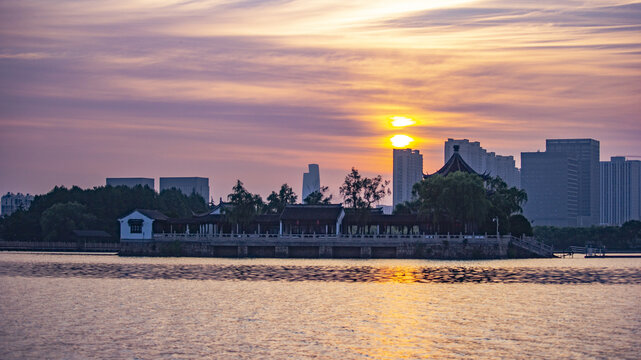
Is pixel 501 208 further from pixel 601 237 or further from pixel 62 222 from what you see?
pixel 62 222

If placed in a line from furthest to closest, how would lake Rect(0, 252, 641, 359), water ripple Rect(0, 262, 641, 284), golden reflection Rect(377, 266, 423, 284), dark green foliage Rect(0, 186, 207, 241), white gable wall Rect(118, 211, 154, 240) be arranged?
dark green foliage Rect(0, 186, 207, 241) < white gable wall Rect(118, 211, 154, 240) < water ripple Rect(0, 262, 641, 284) < golden reflection Rect(377, 266, 423, 284) < lake Rect(0, 252, 641, 359)

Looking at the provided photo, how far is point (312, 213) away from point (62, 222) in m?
54.2

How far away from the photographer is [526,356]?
34.0 m

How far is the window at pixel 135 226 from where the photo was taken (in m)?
131

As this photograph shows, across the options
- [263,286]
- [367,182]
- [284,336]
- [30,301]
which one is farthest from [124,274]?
[367,182]

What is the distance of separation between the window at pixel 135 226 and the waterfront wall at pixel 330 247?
2.97 meters

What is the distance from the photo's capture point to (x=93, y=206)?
559ft

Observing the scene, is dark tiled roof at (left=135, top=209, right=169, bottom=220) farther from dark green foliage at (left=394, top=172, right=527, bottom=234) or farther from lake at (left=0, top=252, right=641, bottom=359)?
lake at (left=0, top=252, right=641, bottom=359)

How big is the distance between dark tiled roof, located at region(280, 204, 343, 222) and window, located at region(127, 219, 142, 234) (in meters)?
22.7

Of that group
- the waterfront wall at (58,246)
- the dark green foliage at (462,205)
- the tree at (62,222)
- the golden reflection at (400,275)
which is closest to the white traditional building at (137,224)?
the waterfront wall at (58,246)

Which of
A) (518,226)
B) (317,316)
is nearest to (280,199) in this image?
(518,226)

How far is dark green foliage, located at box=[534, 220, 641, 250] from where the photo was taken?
175 m

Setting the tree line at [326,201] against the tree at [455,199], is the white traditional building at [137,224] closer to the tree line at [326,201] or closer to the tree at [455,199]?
the tree line at [326,201]

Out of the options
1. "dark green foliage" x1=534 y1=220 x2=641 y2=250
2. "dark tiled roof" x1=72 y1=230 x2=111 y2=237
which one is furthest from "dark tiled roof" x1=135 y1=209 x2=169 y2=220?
"dark green foliage" x1=534 y1=220 x2=641 y2=250
